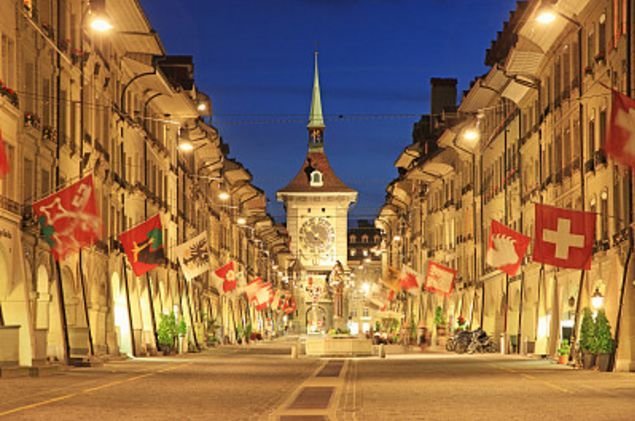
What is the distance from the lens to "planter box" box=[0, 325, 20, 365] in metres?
40.3

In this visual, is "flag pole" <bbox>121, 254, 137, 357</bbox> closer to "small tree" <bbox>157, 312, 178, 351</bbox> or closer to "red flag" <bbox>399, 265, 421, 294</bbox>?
"small tree" <bbox>157, 312, 178, 351</bbox>

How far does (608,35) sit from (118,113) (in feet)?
87.3

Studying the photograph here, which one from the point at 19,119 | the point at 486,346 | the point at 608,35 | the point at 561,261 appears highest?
the point at 608,35

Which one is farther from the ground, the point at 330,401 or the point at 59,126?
the point at 59,126

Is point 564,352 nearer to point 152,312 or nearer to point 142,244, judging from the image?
point 142,244

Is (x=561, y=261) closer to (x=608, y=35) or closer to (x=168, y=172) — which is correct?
(x=608, y=35)

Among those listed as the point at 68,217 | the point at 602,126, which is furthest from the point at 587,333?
the point at 68,217

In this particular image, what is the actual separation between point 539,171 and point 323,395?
3863 cm

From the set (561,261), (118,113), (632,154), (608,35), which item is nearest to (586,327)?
(561,261)

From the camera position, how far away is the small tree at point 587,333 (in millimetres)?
45781

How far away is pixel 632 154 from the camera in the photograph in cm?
3025

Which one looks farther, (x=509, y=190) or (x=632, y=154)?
(x=509, y=190)

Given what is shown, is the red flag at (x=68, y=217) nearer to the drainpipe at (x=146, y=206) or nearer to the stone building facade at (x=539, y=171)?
the stone building facade at (x=539, y=171)

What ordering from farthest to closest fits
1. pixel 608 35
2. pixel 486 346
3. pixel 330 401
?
pixel 486 346, pixel 608 35, pixel 330 401
